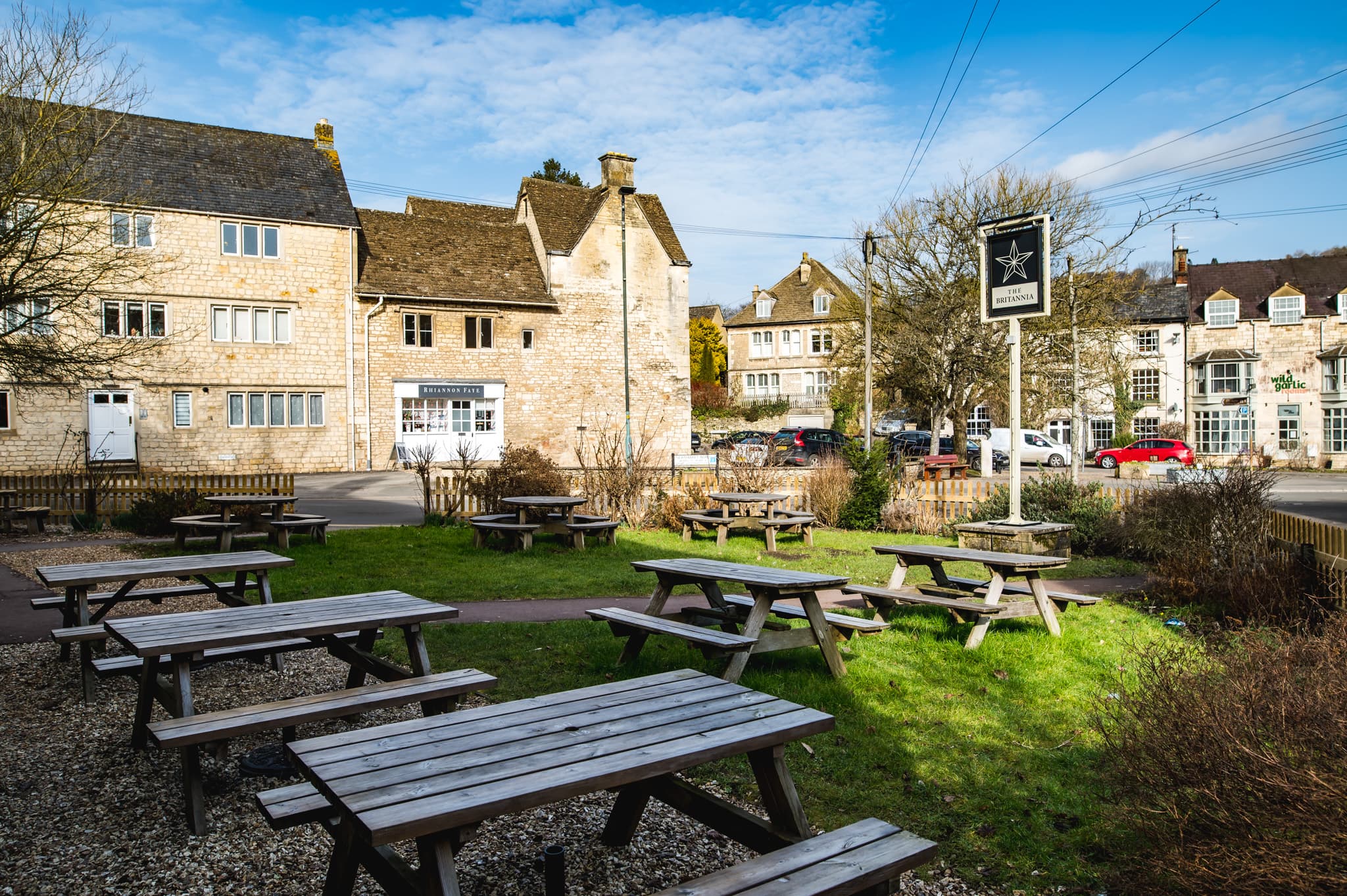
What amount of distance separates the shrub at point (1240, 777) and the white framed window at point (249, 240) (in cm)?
3367

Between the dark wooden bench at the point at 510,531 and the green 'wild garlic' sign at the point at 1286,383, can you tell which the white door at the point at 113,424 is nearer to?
the dark wooden bench at the point at 510,531

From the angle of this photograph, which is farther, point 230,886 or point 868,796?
point 868,796

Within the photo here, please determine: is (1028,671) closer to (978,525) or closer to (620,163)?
(978,525)

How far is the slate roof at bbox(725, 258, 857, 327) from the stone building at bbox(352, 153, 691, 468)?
77.4 ft

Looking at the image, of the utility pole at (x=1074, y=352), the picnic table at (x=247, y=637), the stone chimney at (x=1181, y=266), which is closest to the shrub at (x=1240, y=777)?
the picnic table at (x=247, y=637)

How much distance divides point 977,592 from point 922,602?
3.52 ft

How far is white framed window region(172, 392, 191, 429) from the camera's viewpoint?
102 feet

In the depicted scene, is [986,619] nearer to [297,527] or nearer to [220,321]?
[297,527]

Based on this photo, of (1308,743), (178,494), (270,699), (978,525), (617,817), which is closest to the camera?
(1308,743)

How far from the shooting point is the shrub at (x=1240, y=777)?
2.69 meters

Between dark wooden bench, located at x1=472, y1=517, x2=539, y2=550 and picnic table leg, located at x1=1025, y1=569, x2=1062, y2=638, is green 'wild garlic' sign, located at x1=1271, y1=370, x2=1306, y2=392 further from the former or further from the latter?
picnic table leg, located at x1=1025, y1=569, x2=1062, y2=638

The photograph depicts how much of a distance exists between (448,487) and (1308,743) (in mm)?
15760

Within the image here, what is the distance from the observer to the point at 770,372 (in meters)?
64.4

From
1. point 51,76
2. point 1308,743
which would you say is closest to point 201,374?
point 51,76
